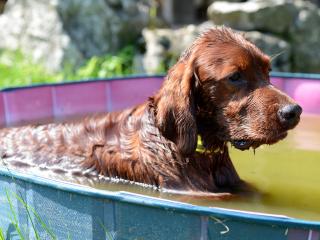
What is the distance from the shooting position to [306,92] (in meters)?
7.20

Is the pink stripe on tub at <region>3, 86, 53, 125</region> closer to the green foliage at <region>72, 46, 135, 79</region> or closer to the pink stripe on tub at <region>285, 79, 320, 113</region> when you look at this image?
the green foliage at <region>72, 46, 135, 79</region>

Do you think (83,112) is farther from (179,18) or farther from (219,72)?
(179,18)

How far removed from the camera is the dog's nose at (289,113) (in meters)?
3.90

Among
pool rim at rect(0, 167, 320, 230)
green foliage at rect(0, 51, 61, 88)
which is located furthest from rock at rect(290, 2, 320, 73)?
pool rim at rect(0, 167, 320, 230)

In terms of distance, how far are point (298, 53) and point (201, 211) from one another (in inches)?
302

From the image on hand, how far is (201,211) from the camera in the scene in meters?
2.91

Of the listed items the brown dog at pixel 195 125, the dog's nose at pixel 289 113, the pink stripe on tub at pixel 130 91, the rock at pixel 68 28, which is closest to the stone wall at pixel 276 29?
the rock at pixel 68 28

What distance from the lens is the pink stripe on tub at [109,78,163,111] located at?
7.47 meters

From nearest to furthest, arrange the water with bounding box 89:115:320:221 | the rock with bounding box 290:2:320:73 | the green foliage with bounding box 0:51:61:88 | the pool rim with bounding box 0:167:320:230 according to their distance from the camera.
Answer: the pool rim with bounding box 0:167:320:230 < the water with bounding box 89:115:320:221 < the green foliage with bounding box 0:51:61:88 < the rock with bounding box 290:2:320:73

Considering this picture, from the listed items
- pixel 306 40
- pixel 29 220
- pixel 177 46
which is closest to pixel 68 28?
pixel 177 46

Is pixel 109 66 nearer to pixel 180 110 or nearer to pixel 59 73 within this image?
pixel 59 73

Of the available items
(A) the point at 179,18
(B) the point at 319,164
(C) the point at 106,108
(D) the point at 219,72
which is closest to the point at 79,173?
(D) the point at 219,72

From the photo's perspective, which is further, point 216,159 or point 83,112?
point 83,112

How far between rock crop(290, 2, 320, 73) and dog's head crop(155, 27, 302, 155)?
6076 millimetres
